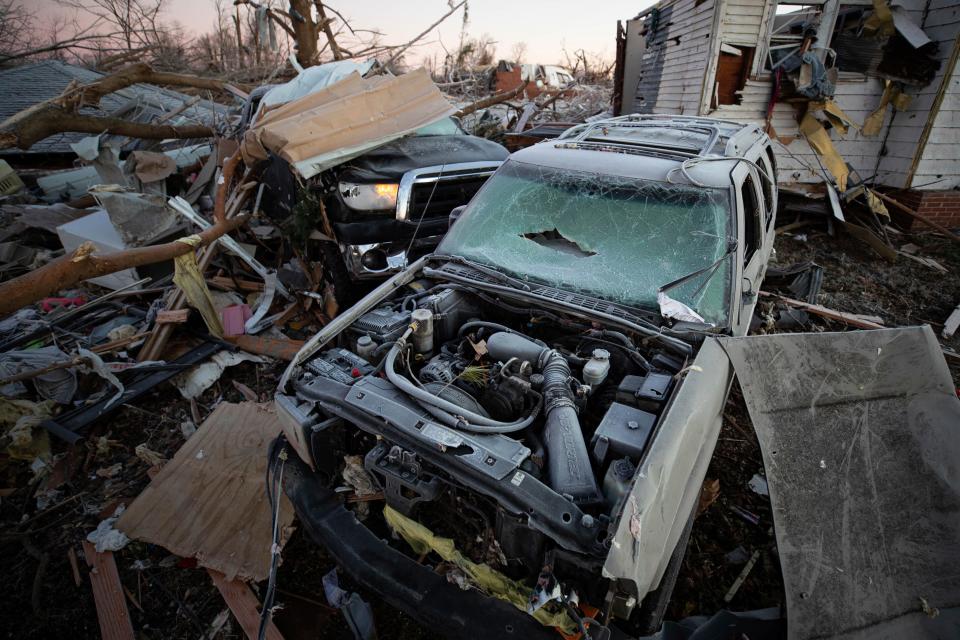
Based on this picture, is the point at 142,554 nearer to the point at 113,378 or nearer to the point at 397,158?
the point at 113,378

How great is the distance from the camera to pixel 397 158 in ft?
16.1

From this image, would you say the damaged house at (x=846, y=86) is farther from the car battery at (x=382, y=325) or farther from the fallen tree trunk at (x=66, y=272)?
→ the fallen tree trunk at (x=66, y=272)

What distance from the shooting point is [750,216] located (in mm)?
3076

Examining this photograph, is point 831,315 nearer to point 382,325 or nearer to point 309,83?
point 382,325

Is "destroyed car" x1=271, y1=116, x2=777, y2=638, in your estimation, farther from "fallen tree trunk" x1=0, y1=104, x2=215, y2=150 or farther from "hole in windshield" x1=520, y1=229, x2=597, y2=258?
"fallen tree trunk" x1=0, y1=104, x2=215, y2=150

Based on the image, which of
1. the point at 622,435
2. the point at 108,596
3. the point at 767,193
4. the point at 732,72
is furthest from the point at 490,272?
the point at 732,72

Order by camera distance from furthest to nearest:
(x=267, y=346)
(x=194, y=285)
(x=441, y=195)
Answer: (x=441, y=195) → (x=267, y=346) → (x=194, y=285)

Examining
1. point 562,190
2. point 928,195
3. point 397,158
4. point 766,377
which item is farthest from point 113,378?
point 928,195

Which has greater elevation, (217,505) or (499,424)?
(499,424)

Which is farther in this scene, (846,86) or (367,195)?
(846,86)

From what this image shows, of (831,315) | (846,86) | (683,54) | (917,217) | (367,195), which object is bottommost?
(917,217)

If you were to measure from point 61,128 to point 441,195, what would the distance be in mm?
4843

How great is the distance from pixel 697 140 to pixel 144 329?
5184 millimetres

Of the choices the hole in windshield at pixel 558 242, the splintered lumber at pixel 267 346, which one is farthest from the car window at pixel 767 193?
the splintered lumber at pixel 267 346
